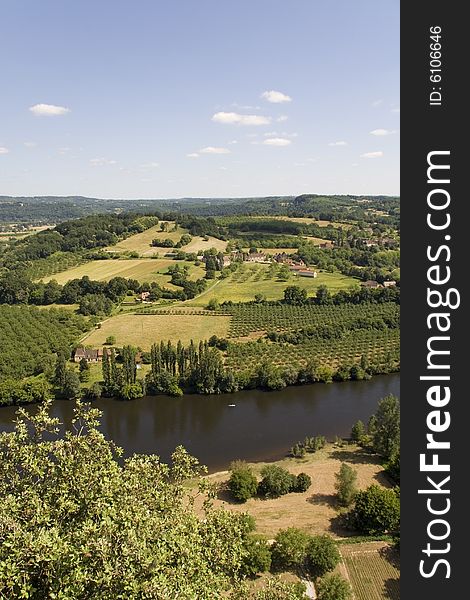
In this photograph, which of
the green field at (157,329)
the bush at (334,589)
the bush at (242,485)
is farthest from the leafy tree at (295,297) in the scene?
the bush at (334,589)

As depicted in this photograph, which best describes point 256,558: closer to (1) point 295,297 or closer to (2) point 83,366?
(2) point 83,366

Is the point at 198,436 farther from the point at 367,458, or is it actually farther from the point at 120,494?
the point at 120,494

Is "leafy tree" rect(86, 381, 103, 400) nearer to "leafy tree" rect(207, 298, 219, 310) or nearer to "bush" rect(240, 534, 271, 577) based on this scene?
"bush" rect(240, 534, 271, 577)

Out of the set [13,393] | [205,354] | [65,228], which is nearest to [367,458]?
[205,354]

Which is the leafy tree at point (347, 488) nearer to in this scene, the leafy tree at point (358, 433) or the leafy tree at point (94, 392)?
the leafy tree at point (358, 433)

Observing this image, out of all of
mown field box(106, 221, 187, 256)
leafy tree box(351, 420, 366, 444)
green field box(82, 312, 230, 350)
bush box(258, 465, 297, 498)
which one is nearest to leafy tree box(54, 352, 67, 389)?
green field box(82, 312, 230, 350)

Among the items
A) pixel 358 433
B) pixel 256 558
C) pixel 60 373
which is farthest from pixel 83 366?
pixel 256 558
